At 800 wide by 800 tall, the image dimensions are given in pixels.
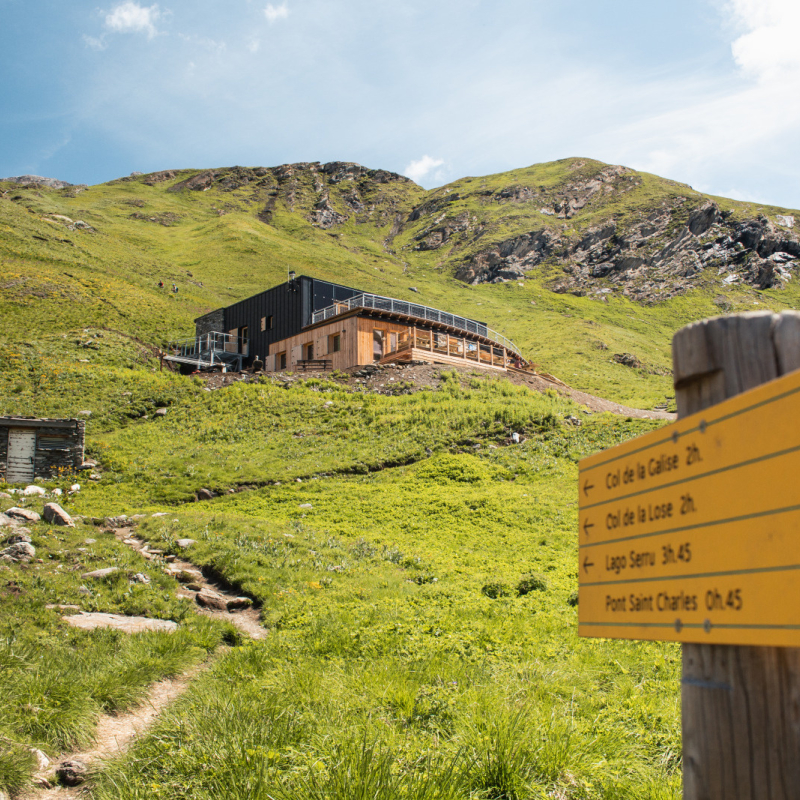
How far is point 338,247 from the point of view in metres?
131

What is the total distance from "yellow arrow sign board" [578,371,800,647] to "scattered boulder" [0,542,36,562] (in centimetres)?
1207

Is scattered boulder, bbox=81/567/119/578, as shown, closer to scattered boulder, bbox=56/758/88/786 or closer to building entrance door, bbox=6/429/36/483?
scattered boulder, bbox=56/758/88/786

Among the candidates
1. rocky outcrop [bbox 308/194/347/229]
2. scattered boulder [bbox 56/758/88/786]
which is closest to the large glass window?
scattered boulder [bbox 56/758/88/786]

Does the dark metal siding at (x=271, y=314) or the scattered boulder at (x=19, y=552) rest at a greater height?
the dark metal siding at (x=271, y=314)

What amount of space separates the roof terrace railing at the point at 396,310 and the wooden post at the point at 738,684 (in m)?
38.9

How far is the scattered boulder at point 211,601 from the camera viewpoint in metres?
10.7

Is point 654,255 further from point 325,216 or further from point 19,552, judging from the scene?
point 19,552

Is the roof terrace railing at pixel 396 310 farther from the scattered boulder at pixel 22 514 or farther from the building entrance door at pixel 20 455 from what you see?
the scattered boulder at pixel 22 514

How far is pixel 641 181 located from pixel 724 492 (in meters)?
163

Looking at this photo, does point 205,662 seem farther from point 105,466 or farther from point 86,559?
point 105,466

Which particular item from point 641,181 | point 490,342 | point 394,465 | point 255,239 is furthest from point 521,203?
point 394,465

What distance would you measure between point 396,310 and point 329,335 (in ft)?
17.4

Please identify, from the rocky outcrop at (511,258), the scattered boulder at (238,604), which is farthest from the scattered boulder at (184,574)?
the rocky outcrop at (511,258)

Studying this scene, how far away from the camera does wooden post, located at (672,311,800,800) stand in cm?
209
